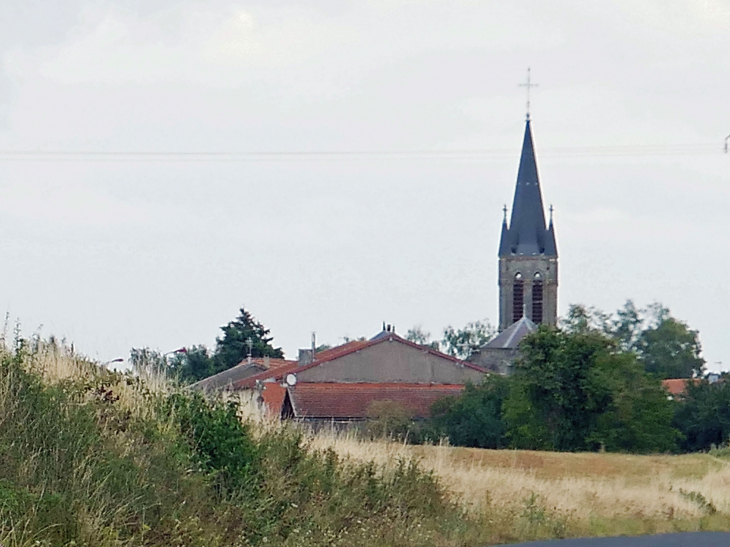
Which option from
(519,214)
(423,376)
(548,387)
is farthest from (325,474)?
(519,214)

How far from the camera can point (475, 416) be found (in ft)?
209

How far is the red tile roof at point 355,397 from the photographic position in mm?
67375

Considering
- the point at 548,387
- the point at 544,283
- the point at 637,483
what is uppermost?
the point at 544,283

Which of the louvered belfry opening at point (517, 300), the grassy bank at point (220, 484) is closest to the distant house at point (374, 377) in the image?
the grassy bank at point (220, 484)

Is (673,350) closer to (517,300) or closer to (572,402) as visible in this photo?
(517,300)

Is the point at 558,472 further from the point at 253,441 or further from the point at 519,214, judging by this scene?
the point at 519,214

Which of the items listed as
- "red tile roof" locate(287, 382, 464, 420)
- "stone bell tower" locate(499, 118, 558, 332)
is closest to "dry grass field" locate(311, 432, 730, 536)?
"red tile roof" locate(287, 382, 464, 420)

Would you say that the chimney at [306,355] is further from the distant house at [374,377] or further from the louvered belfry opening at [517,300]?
the louvered belfry opening at [517,300]

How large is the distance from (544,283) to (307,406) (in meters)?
71.7

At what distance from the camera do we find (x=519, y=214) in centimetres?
13250

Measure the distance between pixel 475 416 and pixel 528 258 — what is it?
234ft

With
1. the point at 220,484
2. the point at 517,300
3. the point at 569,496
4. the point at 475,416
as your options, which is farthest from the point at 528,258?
the point at 220,484

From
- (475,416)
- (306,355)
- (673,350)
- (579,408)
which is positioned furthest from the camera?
(673,350)

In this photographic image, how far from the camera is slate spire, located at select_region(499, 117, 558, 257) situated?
12938 centimetres
